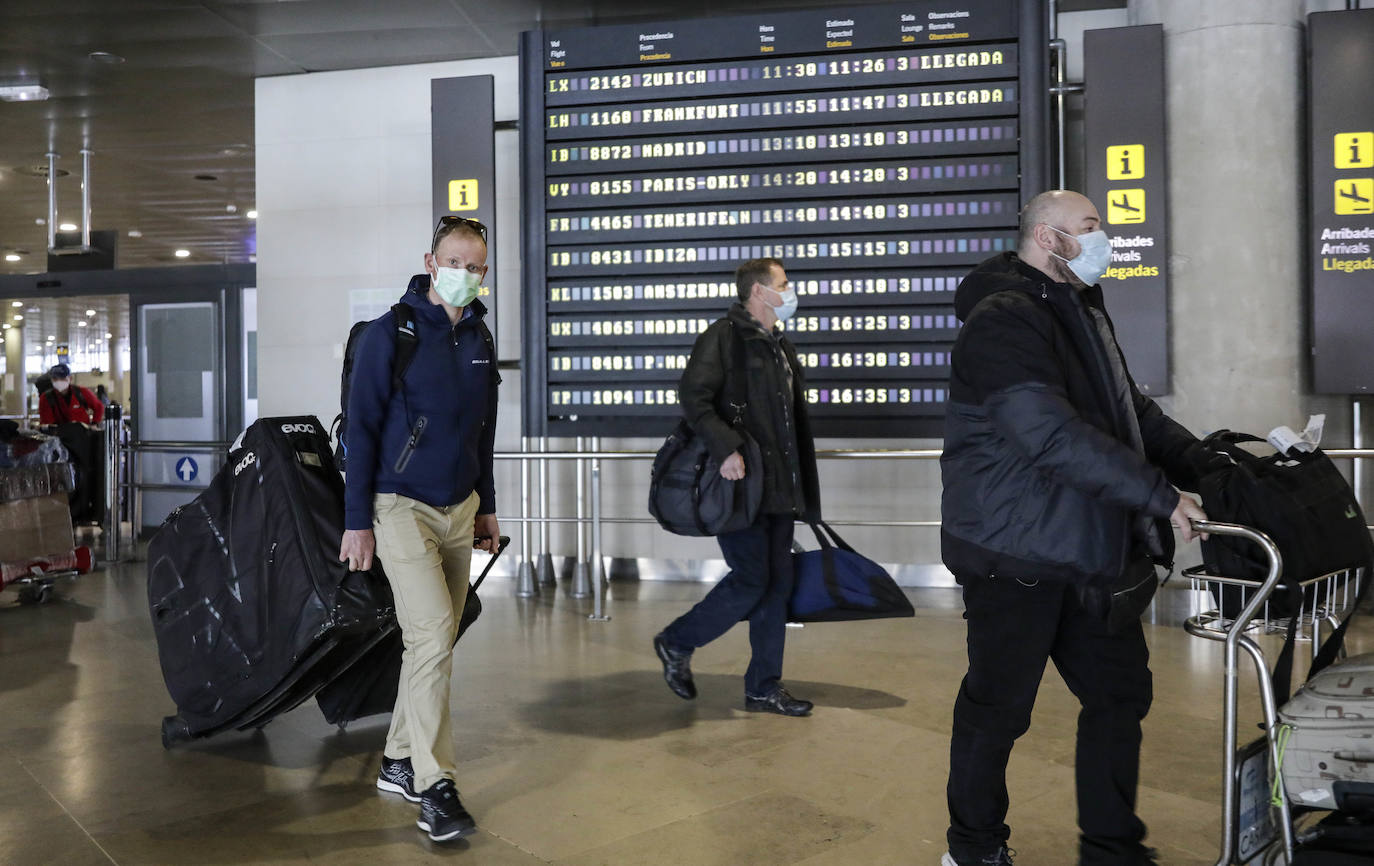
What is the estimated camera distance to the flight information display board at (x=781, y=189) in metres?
6.21

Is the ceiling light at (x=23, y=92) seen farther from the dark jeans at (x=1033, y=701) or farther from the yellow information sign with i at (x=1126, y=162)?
the dark jeans at (x=1033, y=701)

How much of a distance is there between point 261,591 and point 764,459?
190 cm

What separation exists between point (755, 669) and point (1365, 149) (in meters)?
4.42

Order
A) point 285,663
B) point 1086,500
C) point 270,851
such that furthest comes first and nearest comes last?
point 285,663, point 270,851, point 1086,500

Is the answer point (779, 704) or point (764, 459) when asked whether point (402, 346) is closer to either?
point (764, 459)

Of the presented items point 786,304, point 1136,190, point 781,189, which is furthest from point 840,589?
point 1136,190

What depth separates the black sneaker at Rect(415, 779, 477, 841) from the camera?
10.6 feet

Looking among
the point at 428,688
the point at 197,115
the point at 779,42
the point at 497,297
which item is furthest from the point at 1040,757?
the point at 197,115

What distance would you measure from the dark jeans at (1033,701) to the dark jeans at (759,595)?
5.78 ft

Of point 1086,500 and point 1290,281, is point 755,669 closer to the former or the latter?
point 1086,500

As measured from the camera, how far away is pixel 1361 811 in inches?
91.7

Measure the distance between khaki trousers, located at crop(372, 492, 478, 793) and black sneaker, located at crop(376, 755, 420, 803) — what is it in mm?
256

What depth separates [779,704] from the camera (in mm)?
4555

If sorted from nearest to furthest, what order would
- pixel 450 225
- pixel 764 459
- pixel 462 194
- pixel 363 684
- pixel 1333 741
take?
pixel 1333 741
pixel 450 225
pixel 363 684
pixel 764 459
pixel 462 194
